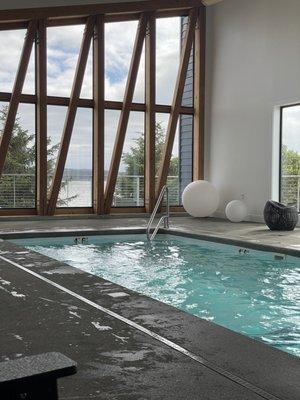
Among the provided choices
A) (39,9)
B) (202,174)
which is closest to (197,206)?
(202,174)

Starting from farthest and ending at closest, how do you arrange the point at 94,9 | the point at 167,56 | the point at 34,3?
1. the point at 167,56
2. the point at 94,9
3. the point at 34,3

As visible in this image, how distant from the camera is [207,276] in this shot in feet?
16.8

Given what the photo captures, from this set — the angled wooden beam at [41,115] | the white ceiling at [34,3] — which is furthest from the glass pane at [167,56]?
the angled wooden beam at [41,115]

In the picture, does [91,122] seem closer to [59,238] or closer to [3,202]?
[3,202]

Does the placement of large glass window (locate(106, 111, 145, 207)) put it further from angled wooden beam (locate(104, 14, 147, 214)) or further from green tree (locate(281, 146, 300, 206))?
green tree (locate(281, 146, 300, 206))

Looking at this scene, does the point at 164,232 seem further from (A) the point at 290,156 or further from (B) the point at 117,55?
Result: (B) the point at 117,55

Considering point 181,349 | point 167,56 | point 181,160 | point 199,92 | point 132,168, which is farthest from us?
point 181,160

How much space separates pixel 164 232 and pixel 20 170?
141 inches

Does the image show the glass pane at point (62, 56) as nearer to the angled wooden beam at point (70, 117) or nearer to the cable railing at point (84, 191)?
the angled wooden beam at point (70, 117)

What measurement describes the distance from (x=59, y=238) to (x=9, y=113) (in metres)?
3.19

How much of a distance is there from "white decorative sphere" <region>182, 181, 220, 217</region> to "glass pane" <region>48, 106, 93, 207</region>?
2.15 metres

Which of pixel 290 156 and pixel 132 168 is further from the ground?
pixel 290 156

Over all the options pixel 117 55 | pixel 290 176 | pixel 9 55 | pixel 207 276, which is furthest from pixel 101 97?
pixel 207 276

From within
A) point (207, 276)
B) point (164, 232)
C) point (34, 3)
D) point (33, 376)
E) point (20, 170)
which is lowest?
point (207, 276)
